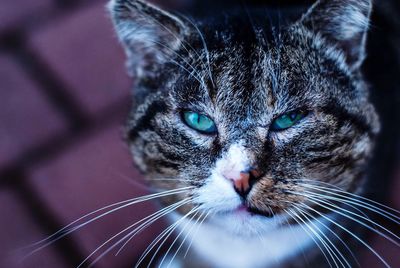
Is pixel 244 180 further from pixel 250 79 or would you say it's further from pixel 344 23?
pixel 344 23

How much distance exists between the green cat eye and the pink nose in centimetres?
10

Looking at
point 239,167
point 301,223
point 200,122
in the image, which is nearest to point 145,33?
point 200,122

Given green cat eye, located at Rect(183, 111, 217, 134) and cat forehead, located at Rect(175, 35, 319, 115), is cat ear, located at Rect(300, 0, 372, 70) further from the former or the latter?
green cat eye, located at Rect(183, 111, 217, 134)

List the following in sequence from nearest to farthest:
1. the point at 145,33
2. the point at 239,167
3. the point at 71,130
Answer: the point at 239,167, the point at 145,33, the point at 71,130

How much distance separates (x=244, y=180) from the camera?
83 cm

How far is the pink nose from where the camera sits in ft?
2.71

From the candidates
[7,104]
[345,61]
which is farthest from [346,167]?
[7,104]

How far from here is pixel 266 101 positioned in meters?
0.87

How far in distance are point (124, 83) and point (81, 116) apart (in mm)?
131

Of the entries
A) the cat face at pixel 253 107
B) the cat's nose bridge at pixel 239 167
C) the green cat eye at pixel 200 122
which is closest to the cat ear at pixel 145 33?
the cat face at pixel 253 107

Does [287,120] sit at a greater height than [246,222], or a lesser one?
greater

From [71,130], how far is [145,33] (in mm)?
454

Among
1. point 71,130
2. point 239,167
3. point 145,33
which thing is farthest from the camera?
point 71,130

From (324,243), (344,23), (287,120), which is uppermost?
(344,23)
